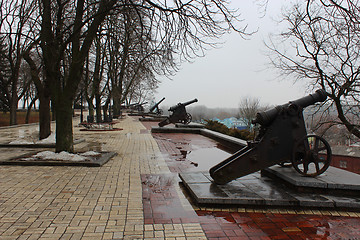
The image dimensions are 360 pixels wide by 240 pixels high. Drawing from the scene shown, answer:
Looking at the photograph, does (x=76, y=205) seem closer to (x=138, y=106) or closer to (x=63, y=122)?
(x=63, y=122)

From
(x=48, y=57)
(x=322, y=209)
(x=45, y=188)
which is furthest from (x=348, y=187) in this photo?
(x=48, y=57)

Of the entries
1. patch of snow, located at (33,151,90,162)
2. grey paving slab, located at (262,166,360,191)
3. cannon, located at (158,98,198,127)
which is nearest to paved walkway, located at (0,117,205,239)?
patch of snow, located at (33,151,90,162)

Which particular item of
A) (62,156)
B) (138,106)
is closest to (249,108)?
(138,106)

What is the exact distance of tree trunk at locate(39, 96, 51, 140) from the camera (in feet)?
35.8

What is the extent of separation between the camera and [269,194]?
14.7ft

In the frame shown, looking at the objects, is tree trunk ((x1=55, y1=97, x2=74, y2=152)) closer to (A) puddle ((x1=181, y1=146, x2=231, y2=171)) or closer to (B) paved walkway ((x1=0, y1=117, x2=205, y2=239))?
(B) paved walkway ((x1=0, y1=117, x2=205, y2=239))

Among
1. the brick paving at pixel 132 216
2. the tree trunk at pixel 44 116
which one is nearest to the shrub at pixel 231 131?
the brick paving at pixel 132 216

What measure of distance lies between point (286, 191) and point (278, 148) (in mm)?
714

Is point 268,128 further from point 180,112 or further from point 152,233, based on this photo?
point 180,112

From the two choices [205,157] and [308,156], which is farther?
[205,157]

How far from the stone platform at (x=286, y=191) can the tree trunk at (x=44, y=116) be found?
26.2 feet

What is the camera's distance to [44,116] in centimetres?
1123

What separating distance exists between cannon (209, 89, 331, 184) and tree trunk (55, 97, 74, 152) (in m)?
5.04

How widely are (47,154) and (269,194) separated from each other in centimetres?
613
